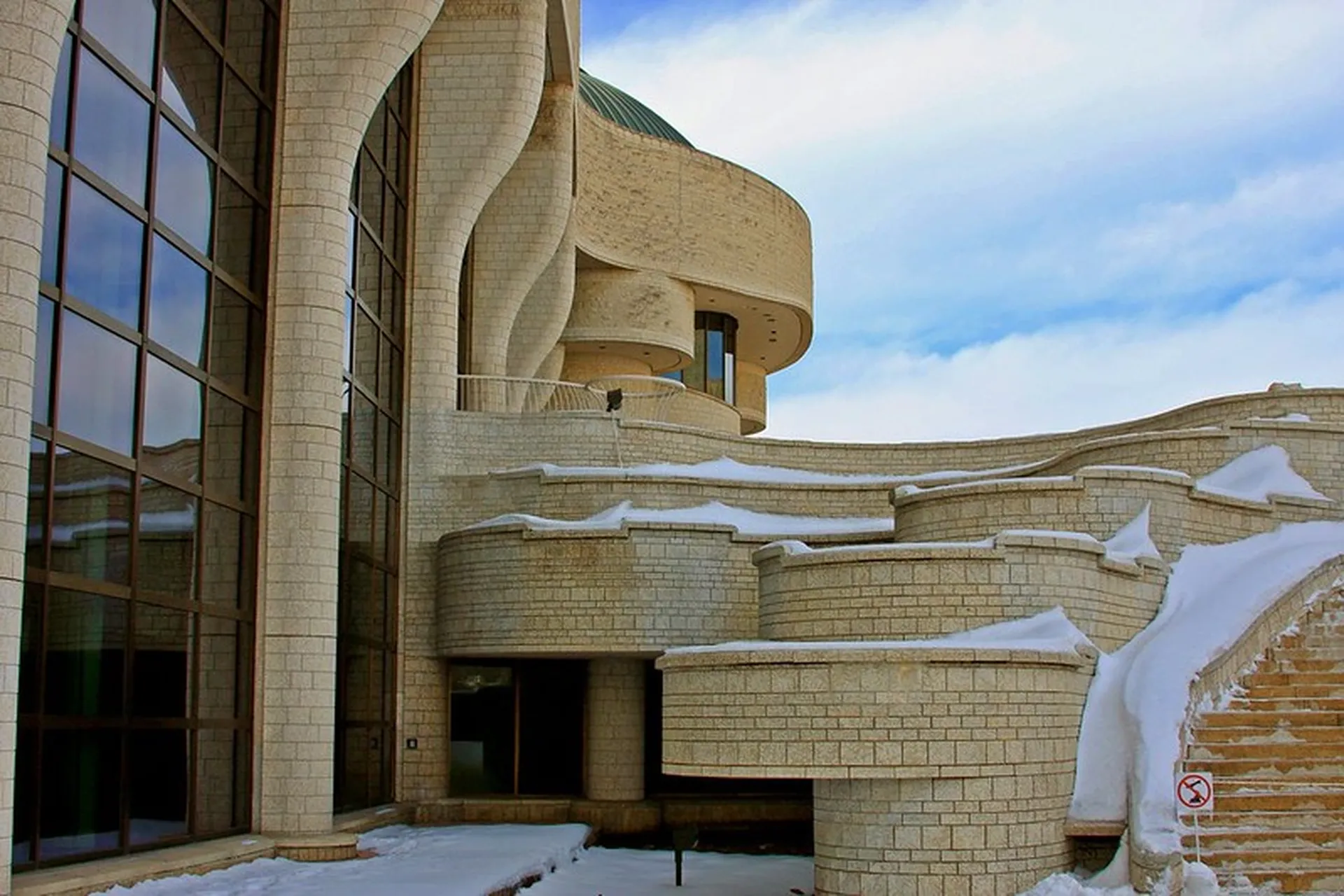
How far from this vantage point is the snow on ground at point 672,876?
16594 mm

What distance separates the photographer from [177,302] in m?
15.8

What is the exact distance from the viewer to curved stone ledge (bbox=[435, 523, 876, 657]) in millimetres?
21938

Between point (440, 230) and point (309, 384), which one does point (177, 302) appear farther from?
point (440, 230)

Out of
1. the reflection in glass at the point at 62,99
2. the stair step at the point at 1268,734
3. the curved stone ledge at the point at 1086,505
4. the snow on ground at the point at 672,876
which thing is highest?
the reflection in glass at the point at 62,99

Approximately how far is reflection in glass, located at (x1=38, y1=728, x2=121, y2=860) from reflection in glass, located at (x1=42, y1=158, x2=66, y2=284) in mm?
3758

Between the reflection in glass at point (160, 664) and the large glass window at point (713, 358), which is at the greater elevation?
the large glass window at point (713, 358)

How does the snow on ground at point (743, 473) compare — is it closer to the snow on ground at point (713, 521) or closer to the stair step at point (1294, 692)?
the snow on ground at point (713, 521)

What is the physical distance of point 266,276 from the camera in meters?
18.1

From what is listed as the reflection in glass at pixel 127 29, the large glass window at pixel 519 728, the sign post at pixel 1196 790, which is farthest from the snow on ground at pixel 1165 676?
the reflection in glass at pixel 127 29

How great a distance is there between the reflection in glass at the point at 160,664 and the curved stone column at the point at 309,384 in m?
1.78

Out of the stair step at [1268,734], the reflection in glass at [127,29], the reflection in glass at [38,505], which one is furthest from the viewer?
the stair step at [1268,734]

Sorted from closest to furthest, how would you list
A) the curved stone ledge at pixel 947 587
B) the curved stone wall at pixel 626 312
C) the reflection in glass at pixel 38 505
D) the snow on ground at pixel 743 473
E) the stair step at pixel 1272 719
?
the reflection in glass at pixel 38 505
the stair step at pixel 1272 719
the curved stone ledge at pixel 947 587
the snow on ground at pixel 743 473
the curved stone wall at pixel 626 312

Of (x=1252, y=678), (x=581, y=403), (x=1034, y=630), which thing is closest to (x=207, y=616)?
(x=1034, y=630)

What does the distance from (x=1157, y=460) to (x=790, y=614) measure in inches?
288
